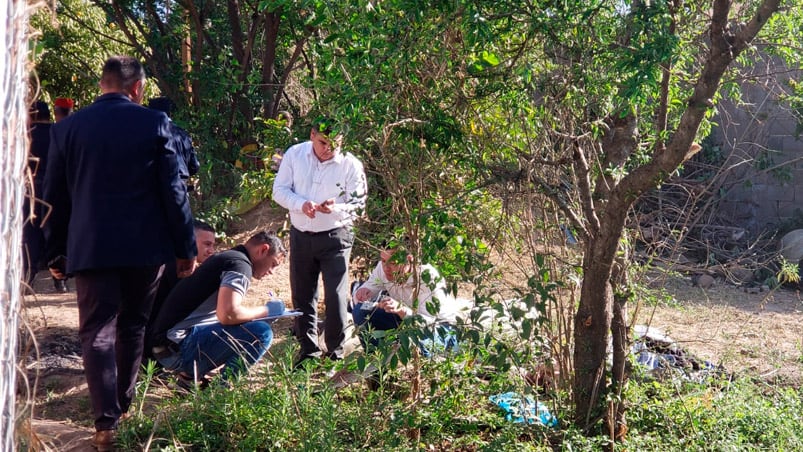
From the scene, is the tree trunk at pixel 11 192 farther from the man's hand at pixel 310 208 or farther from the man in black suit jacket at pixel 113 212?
the man's hand at pixel 310 208

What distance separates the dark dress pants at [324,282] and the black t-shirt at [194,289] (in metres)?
0.74

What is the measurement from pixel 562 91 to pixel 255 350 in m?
2.14

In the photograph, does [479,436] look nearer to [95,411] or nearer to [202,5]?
[95,411]

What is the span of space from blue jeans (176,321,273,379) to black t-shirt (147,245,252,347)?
14 cm

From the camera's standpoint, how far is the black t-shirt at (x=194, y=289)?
4777 millimetres

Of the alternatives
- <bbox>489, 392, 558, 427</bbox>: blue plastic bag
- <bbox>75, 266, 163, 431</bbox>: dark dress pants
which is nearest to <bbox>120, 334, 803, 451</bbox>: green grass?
<bbox>489, 392, 558, 427</bbox>: blue plastic bag

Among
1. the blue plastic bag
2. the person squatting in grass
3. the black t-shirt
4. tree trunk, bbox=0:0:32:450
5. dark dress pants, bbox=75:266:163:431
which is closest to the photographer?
tree trunk, bbox=0:0:32:450

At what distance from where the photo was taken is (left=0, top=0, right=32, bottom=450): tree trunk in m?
1.95

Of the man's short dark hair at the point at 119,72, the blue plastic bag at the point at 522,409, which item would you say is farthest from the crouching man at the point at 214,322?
the blue plastic bag at the point at 522,409

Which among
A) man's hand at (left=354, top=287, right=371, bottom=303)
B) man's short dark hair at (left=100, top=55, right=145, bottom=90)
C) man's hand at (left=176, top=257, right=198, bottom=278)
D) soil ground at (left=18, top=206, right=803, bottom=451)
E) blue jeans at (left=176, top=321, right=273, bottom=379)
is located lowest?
soil ground at (left=18, top=206, right=803, bottom=451)

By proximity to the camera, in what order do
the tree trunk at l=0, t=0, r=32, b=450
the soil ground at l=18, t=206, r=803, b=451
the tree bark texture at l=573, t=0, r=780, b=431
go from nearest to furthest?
the tree trunk at l=0, t=0, r=32, b=450, the tree bark texture at l=573, t=0, r=780, b=431, the soil ground at l=18, t=206, r=803, b=451

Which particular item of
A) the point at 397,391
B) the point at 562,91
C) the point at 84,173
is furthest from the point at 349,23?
the point at 397,391

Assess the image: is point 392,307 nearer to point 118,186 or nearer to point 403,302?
point 403,302

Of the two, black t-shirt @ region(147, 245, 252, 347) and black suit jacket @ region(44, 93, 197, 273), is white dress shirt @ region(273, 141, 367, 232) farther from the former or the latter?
black suit jacket @ region(44, 93, 197, 273)
